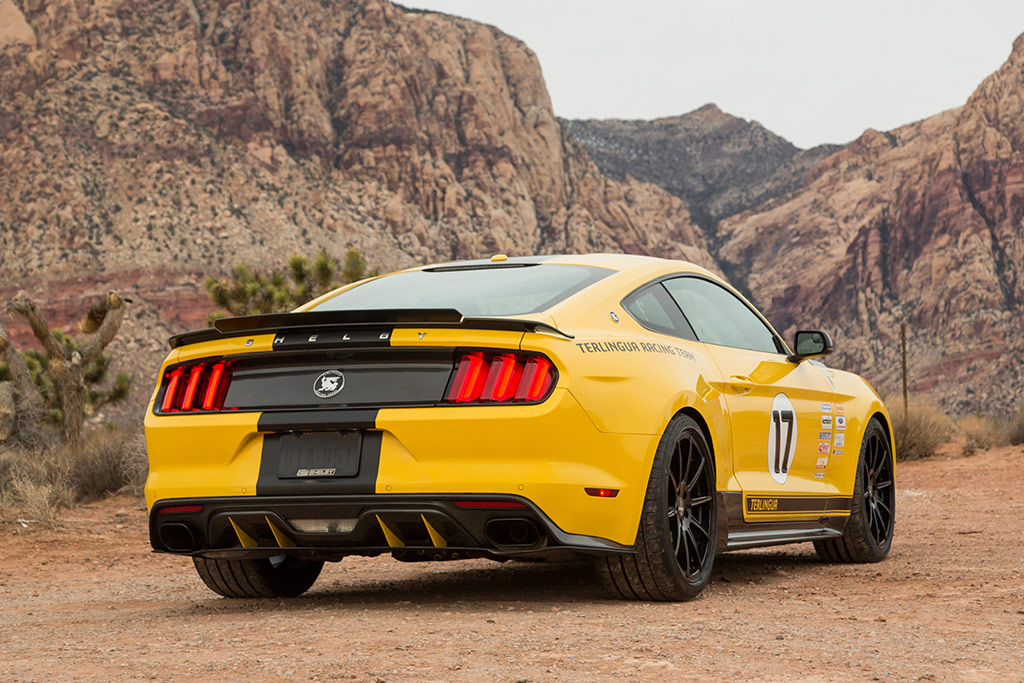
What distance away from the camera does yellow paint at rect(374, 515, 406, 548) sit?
4797mm

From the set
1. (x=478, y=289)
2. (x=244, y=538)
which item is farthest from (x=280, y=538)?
(x=478, y=289)

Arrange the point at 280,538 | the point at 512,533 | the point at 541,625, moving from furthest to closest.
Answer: the point at 280,538
the point at 512,533
the point at 541,625

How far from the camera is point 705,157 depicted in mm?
108188

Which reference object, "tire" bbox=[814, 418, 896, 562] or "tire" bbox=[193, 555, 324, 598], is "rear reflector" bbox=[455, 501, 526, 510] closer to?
"tire" bbox=[193, 555, 324, 598]

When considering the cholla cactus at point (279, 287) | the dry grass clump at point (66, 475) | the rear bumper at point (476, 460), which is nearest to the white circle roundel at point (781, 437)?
the rear bumper at point (476, 460)

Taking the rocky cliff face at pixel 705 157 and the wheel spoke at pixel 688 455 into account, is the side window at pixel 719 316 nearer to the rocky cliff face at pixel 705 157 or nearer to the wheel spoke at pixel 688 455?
the wheel spoke at pixel 688 455

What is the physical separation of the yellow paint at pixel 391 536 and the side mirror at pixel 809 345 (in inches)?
118

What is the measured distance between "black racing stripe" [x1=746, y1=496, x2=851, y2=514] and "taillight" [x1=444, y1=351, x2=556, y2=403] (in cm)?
175

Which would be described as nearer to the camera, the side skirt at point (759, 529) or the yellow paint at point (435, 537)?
the yellow paint at point (435, 537)

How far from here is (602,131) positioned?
11069 cm

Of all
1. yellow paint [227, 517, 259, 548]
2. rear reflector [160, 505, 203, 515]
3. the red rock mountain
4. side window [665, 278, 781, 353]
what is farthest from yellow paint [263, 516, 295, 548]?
the red rock mountain

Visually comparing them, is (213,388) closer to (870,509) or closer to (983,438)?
(870,509)

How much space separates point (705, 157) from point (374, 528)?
106 metres

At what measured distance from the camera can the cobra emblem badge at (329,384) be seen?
16.1ft
